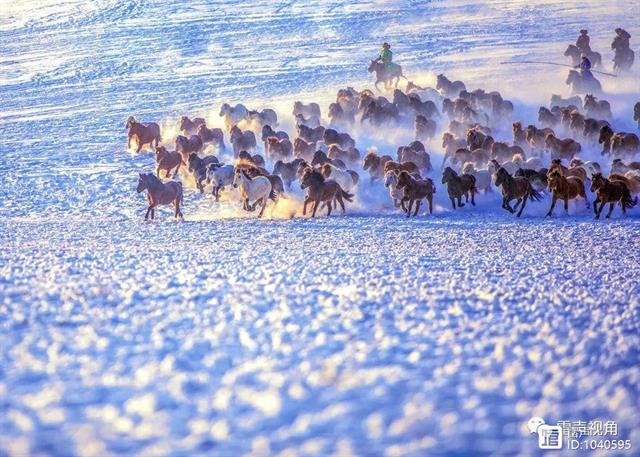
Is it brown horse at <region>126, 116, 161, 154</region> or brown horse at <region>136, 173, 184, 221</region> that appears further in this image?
brown horse at <region>126, 116, 161, 154</region>

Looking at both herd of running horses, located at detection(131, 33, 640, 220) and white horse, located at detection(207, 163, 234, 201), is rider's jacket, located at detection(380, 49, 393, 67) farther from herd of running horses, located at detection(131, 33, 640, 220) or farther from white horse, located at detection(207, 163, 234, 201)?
white horse, located at detection(207, 163, 234, 201)

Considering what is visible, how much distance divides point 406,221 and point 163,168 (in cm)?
581

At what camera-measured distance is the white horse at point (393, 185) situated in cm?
1384

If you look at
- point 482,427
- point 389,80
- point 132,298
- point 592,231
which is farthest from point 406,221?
point 389,80

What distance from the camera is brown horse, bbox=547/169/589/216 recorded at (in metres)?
13.6

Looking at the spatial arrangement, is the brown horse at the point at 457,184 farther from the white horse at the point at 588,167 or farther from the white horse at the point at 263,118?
the white horse at the point at 263,118

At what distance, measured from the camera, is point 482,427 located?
441cm

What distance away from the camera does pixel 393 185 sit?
1388 cm

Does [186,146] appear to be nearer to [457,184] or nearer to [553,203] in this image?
[457,184]

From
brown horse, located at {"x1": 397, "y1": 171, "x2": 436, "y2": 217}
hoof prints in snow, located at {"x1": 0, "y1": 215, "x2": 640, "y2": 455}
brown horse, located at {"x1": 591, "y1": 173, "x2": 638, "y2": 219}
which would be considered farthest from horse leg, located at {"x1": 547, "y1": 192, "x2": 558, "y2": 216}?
hoof prints in snow, located at {"x1": 0, "y1": 215, "x2": 640, "y2": 455}

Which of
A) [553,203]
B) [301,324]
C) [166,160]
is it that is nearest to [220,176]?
[166,160]

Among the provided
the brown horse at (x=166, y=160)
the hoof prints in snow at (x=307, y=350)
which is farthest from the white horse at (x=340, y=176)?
the hoof prints in snow at (x=307, y=350)

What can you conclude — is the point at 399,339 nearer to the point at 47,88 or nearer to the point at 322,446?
the point at 322,446

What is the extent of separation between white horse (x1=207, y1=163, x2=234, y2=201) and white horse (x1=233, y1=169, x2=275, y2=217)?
818 mm
